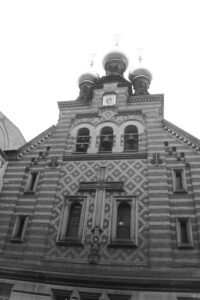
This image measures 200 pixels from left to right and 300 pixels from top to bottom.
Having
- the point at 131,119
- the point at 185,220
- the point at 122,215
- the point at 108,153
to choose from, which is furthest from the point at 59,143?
the point at 185,220

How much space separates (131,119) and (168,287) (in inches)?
330

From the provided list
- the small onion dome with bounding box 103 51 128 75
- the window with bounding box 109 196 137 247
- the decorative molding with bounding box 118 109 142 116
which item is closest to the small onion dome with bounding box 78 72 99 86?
the small onion dome with bounding box 103 51 128 75

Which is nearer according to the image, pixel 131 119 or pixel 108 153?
pixel 108 153

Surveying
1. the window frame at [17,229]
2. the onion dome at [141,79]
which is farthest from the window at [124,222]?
the onion dome at [141,79]

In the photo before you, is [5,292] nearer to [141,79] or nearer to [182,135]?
[182,135]

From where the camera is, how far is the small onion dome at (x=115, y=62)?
20656 millimetres

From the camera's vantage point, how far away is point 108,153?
561 inches

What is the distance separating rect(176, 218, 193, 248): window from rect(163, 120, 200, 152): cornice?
360 cm

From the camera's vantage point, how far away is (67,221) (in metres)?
12.7

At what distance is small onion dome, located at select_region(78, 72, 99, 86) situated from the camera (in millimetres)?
21609

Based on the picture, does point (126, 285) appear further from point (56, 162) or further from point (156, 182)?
point (56, 162)

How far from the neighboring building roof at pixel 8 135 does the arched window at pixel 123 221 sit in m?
9.53

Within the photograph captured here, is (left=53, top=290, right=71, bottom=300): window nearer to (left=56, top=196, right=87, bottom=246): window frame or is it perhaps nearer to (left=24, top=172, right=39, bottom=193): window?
(left=56, top=196, right=87, bottom=246): window frame

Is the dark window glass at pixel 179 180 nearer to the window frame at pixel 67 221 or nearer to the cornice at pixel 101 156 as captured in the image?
the cornice at pixel 101 156
